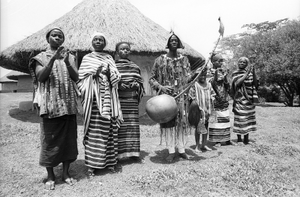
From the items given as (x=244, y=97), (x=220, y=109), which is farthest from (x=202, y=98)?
(x=244, y=97)

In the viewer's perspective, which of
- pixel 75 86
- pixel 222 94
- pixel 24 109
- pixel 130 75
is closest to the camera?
pixel 75 86

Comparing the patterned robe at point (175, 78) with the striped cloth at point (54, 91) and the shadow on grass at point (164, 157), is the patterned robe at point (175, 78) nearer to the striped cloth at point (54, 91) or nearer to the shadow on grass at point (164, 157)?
the shadow on grass at point (164, 157)

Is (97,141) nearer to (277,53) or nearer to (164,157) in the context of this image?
(164,157)

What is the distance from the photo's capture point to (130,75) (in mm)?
3912

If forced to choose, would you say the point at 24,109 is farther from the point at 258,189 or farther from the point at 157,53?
the point at 258,189

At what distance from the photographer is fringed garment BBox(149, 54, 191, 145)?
4008 millimetres

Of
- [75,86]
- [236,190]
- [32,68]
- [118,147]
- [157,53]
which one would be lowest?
[236,190]

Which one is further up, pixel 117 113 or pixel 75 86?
pixel 75 86

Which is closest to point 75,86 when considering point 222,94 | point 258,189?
point 258,189

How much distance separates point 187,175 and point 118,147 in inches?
49.0

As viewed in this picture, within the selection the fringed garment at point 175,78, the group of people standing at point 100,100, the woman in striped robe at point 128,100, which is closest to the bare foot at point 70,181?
the group of people standing at point 100,100

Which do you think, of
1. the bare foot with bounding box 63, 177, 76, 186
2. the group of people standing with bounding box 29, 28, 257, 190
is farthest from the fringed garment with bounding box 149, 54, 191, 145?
the bare foot with bounding box 63, 177, 76, 186

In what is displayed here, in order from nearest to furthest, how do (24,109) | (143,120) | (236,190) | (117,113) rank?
(236,190)
(117,113)
(143,120)
(24,109)

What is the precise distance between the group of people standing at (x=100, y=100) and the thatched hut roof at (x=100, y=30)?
458 cm
